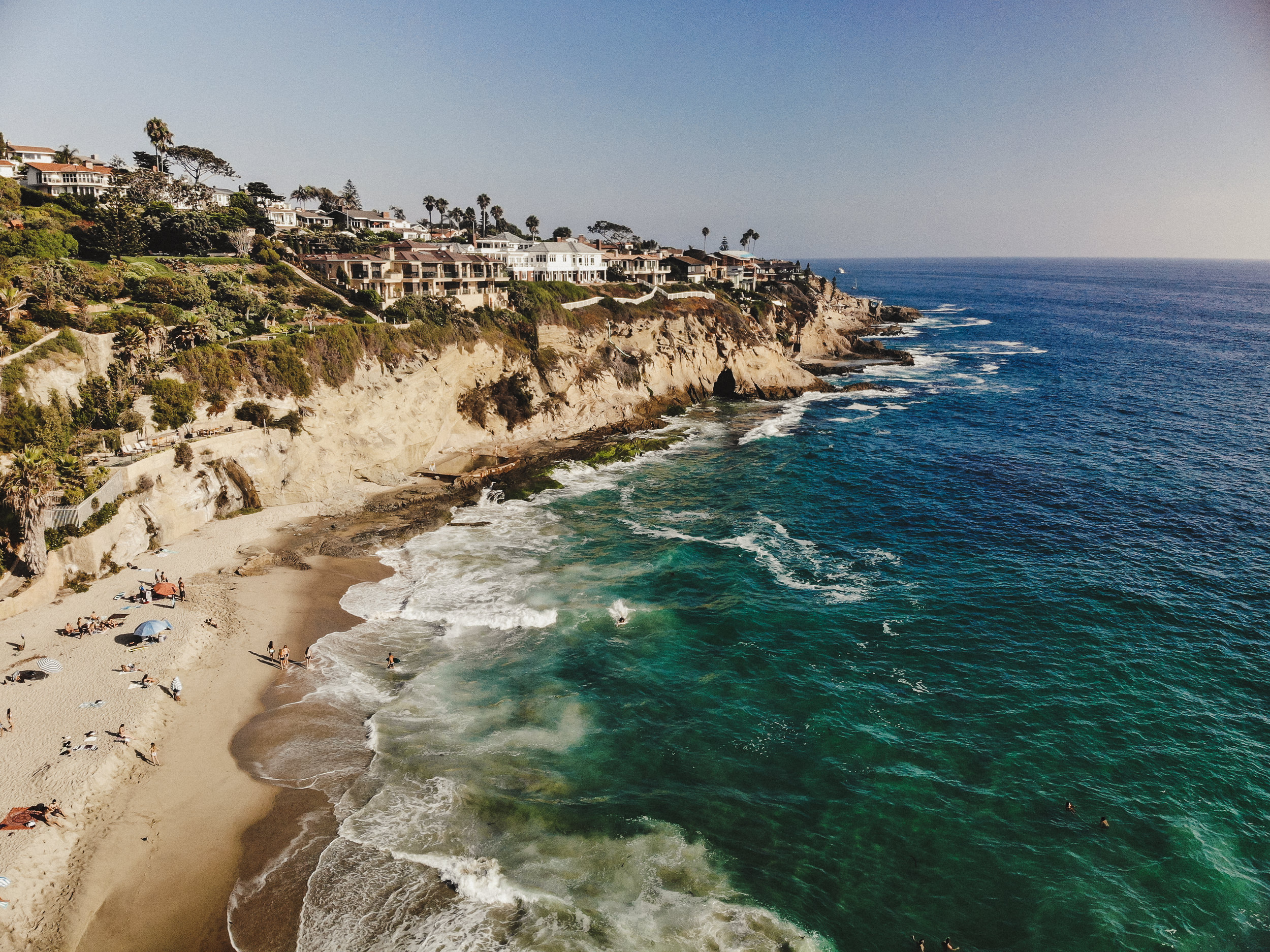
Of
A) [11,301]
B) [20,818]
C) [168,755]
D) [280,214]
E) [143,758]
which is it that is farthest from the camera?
[280,214]

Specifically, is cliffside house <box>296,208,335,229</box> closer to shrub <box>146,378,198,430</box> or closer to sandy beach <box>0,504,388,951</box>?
shrub <box>146,378,198,430</box>

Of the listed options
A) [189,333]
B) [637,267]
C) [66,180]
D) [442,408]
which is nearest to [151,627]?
[189,333]

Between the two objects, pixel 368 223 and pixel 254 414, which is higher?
pixel 368 223

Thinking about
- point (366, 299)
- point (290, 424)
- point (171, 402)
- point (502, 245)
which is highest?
point (502, 245)

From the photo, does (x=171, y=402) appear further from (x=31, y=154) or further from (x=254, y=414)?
(x=31, y=154)

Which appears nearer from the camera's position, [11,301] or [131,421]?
[11,301]

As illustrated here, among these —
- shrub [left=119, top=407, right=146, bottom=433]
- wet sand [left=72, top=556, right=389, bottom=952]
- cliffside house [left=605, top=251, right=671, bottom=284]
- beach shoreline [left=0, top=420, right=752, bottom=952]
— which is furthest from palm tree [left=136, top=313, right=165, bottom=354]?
cliffside house [left=605, top=251, right=671, bottom=284]

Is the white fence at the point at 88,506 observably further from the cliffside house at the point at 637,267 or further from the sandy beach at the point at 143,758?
the cliffside house at the point at 637,267
